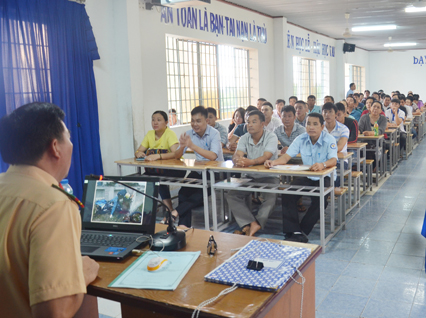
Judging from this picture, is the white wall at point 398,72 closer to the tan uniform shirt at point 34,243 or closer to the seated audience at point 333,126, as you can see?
the seated audience at point 333,126

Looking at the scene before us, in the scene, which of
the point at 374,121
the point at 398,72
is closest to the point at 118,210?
the point at 374,121

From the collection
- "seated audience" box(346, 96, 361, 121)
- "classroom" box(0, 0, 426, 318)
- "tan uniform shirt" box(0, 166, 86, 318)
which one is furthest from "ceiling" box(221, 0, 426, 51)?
"tan uniform shirt" box(0, 166, 86, 318)

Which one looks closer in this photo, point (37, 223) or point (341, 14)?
point (37, 223)

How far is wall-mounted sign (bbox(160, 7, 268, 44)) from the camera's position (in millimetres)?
6426

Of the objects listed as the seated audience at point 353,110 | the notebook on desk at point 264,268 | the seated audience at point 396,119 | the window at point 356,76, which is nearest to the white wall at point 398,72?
the window at point 356,76

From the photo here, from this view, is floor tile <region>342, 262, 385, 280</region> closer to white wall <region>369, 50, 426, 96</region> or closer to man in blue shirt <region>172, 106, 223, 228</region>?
man in blue shirt <region>172, 106, 223, 228</region>

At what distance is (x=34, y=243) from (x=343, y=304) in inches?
86.1

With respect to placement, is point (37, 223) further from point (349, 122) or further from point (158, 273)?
point (349, 122)

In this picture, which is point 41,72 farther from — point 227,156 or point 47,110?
point 47,110

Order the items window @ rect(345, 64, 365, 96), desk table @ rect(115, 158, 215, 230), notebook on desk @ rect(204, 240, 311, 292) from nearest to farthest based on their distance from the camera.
Answer: notebook on desk @ rect(204, 240, 311, 292), desk table @ rect(115, 158, 215, 230), window @ rect(345, 64, 365, 96)

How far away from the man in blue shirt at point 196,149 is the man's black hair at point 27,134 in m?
2.98

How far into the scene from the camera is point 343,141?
4.64 meters

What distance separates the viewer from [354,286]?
2.89 meters

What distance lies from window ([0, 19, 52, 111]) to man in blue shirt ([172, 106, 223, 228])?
1.64m
